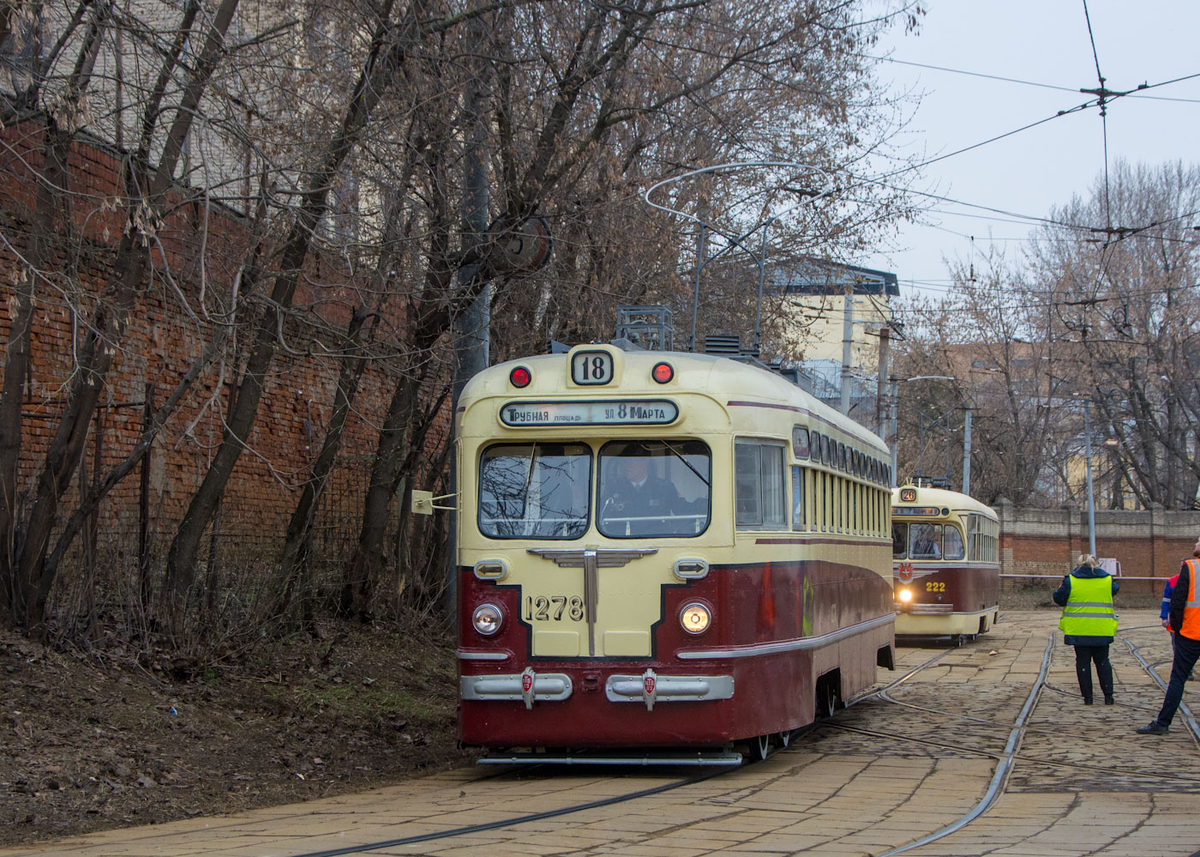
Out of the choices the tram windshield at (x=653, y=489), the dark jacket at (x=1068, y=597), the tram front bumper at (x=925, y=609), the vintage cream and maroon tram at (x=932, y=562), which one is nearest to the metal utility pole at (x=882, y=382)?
the vintage cream and maroon tram at (x=932, y=562)

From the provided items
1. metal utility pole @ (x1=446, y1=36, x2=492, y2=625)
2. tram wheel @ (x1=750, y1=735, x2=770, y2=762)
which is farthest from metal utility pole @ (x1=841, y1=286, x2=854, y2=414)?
tram wheel @ (x1=750, y1=735, x2=770, y2=762)

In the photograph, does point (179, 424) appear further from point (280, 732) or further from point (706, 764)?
point (706, 764)

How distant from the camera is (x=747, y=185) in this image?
2198cm

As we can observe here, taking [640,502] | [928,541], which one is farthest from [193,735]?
[928,541]

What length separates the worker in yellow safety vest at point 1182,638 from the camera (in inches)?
477

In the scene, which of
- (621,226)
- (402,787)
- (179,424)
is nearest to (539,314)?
(621,226)

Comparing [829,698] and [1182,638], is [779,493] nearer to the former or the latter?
[829,698]

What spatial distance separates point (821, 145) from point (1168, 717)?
11.4m

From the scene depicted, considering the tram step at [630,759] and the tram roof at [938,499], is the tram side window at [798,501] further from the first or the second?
the tram roof at [938,499]

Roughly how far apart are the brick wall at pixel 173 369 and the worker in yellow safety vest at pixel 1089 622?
Answer: 7352 millimetres

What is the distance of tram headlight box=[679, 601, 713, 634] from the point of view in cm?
941

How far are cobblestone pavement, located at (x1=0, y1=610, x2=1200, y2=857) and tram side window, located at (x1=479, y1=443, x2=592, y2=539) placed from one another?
1.72m

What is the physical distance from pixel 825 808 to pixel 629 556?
6.98ft

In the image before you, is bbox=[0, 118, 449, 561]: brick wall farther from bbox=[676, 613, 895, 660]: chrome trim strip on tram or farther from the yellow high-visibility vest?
the yellow high-visibility vest
